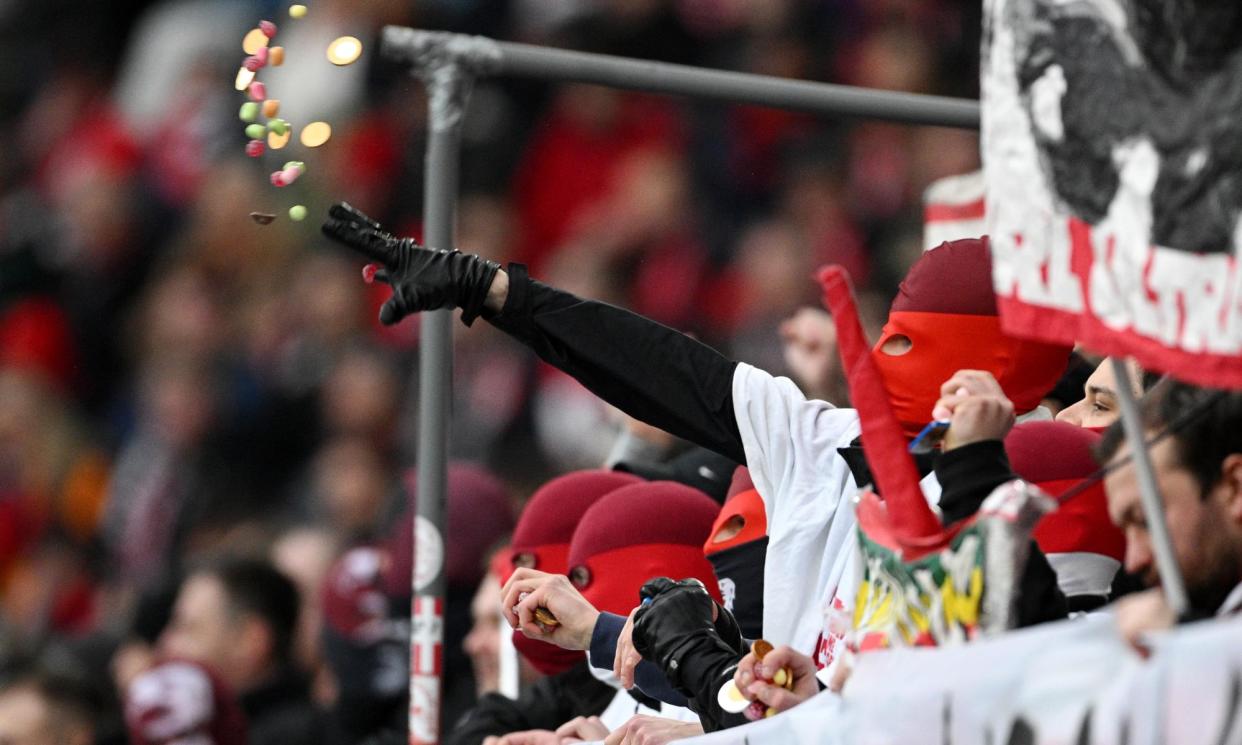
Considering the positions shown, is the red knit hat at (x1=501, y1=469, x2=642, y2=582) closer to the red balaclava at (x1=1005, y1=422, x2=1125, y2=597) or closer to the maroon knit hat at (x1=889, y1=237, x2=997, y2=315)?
the maroon knit hat at (x1=889, y1=237, x2=997, y2=315)

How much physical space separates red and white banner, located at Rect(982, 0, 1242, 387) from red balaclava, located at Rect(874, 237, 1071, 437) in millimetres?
739

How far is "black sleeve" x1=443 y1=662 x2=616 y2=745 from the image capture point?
4871mm

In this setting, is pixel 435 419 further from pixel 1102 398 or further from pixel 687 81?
pixel 1102 398

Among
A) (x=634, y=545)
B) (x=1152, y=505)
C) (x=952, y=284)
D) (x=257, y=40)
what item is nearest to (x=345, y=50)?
(x=257, y=40)

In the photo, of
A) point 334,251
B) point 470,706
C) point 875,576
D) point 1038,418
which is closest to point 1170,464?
point 875,576

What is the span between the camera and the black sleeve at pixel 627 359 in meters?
3.74

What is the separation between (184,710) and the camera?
5.42m

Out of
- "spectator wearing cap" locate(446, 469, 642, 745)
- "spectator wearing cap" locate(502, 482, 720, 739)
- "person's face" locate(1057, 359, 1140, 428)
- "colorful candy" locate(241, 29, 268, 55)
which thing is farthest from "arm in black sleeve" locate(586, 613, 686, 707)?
"colorful candy" locate(241, 29, 268, 55)

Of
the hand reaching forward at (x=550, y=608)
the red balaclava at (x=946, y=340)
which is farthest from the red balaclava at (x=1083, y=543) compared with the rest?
the hand reaching forward at (x=550, y=608)

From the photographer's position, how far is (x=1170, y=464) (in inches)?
109

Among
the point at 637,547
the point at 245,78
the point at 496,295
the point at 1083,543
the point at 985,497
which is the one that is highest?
the point at 245,78

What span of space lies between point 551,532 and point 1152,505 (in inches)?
91.9

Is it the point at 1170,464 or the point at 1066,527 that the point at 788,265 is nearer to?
the point at 1066,527

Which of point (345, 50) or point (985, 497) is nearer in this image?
point (985, 497)
